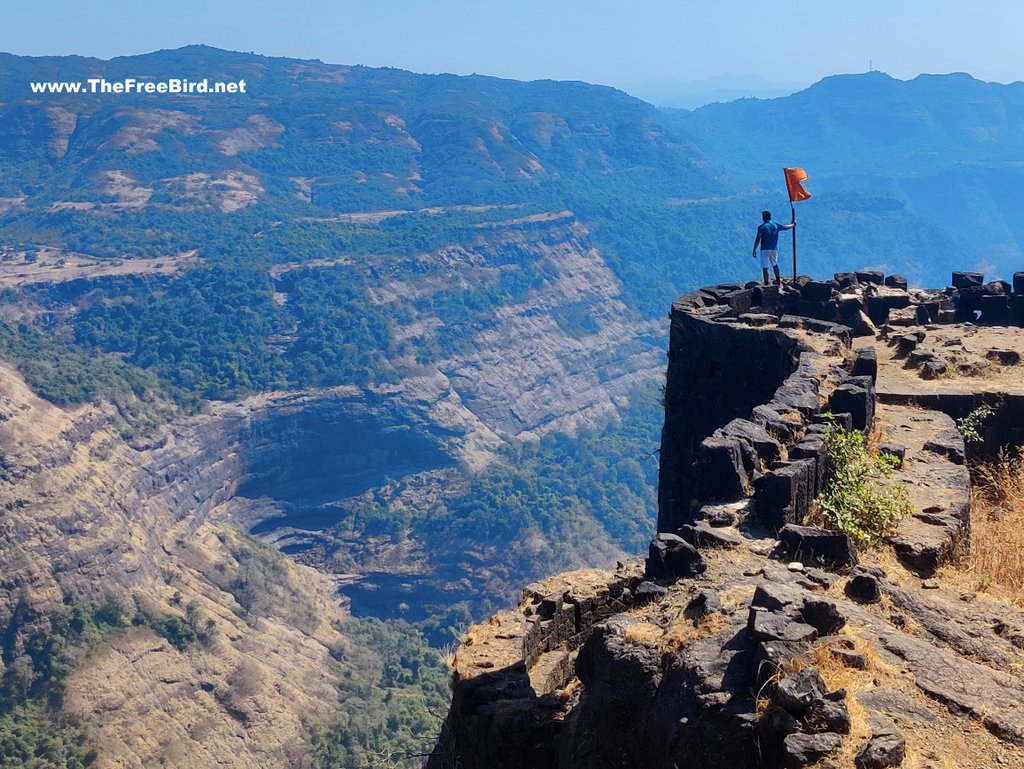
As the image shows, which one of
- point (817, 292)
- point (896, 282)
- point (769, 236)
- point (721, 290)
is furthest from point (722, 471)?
point (896, 282)

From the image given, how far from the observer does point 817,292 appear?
30.7 metres

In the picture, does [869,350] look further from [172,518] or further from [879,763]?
[172,518]

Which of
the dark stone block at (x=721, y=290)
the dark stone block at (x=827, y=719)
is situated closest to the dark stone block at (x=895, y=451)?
the dark stone block at (x=827, y=719)

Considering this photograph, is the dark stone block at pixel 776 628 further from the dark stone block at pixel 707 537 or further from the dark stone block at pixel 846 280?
the dark stone block at pixel 846 280

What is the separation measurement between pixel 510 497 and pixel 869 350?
4691 inches

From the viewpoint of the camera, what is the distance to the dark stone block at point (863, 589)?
1079 centimetres

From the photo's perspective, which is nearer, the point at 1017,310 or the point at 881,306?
the point at 1017,310

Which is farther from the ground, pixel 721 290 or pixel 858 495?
pixel 721 290

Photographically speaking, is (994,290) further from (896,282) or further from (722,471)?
(722,471)

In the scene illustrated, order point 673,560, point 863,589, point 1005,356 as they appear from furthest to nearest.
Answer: point 1005,356 < point 673,560 < point 863,589

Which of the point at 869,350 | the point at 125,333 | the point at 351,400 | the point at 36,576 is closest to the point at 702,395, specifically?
the point at 869,350

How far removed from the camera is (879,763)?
7.31 metres

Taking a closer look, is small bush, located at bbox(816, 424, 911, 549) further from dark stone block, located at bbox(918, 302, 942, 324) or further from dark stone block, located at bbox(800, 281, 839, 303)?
dark stone block, located at bbox(918, 302, 942, 324)

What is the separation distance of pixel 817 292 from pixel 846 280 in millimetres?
3933
